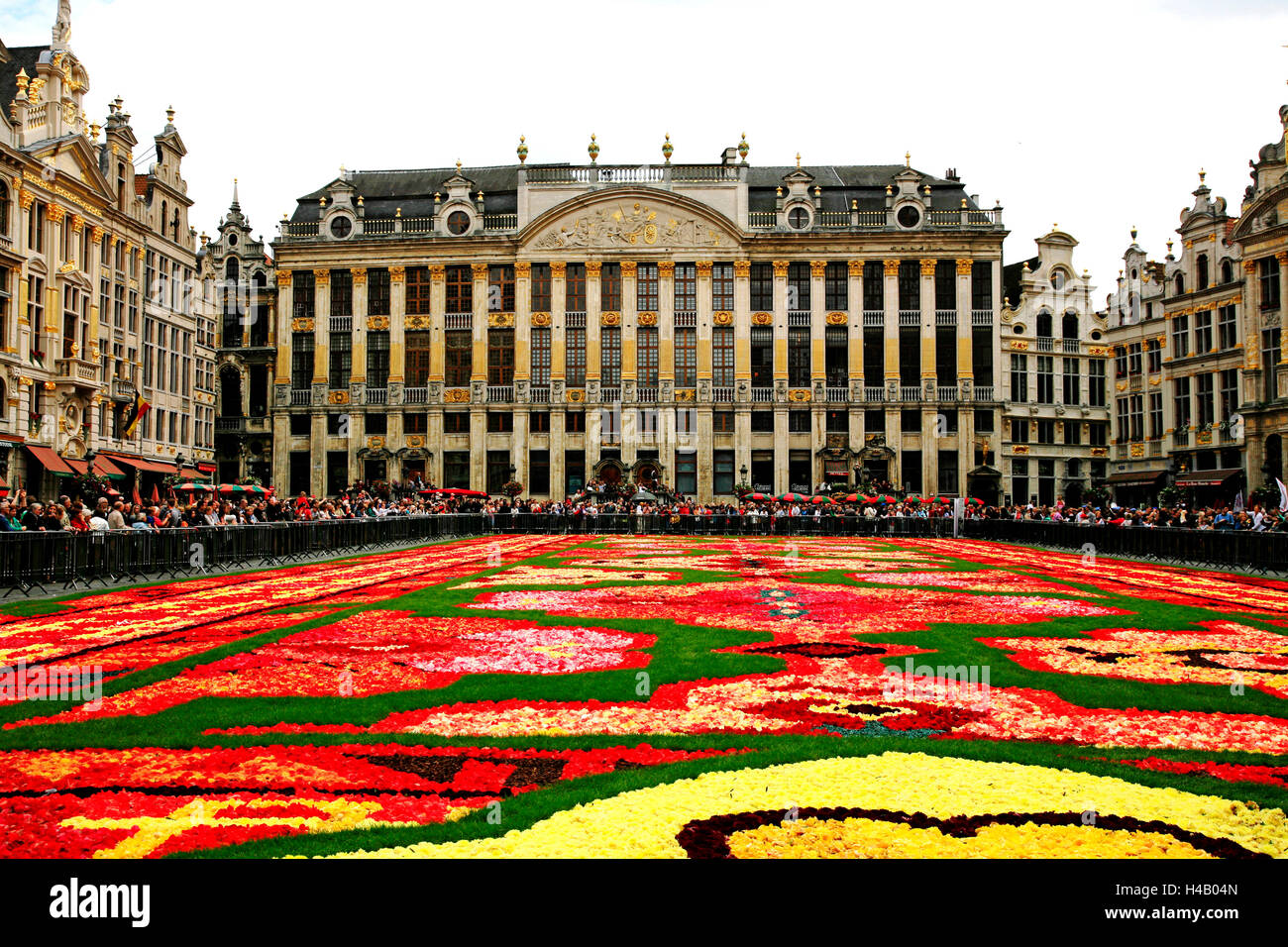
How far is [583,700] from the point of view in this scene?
25.3 feet

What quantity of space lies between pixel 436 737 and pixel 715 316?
55246 mm

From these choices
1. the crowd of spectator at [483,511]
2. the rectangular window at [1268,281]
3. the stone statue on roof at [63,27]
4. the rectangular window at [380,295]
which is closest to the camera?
the crowd of spectator at [483,511]

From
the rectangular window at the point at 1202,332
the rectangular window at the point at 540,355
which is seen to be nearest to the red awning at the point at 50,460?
the rectangular window at the point at 540,355

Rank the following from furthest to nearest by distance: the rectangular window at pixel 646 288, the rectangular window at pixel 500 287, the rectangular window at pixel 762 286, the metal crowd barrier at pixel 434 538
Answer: the rectangular window at pixel 500 287 → the rectangular window at pixel 646 288 → the rectangular window at pixel 762 286 → the metal crowd barrier at pixel 434 538

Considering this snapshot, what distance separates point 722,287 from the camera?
6034 cm

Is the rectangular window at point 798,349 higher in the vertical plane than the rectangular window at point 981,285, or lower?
lower

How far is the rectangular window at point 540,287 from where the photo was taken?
60812mm

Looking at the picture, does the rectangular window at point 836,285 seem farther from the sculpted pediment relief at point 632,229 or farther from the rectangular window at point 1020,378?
the rectangular window at point 1020,378

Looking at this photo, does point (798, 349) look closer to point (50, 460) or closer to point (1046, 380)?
point (1046, 380)

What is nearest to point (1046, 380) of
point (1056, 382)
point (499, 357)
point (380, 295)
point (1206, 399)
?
point (1056, 382)

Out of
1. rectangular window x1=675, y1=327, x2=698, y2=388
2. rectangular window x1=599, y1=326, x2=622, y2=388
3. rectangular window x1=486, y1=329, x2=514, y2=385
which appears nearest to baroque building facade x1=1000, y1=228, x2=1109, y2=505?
rectangular window x1=675, y1=327, x2=698, y2=388

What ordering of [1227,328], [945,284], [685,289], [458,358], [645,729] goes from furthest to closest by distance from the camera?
1. [458,358]
2. [685,289]
3. [945,284]
4. [1227,328]
5. [645,729]

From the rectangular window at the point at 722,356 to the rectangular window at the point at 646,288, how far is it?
4433 millimetres

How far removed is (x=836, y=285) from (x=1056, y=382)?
1573 cm
